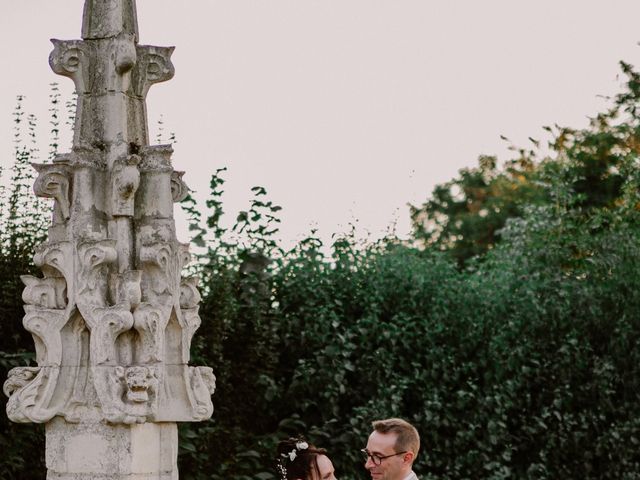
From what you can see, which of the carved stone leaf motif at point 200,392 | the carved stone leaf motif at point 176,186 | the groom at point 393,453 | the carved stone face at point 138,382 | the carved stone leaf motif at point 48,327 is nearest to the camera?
the groom at point 393,453

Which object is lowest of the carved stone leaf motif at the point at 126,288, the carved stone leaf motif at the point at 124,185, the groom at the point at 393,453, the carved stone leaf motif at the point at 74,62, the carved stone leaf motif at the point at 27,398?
the groom at the point at 393,453

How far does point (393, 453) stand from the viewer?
17.1 feet

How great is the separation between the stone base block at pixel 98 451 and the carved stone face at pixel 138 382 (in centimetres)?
14

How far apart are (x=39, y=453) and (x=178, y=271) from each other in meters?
3.13

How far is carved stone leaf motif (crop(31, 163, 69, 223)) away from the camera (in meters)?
5.73

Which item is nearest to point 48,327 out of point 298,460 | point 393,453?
point 298,460

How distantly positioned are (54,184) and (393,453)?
1.91m

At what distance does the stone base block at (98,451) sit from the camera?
18.4 ft

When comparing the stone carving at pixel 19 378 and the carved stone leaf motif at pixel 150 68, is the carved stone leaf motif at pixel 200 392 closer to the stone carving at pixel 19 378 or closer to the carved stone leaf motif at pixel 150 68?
the stone carving at pixel 19 378

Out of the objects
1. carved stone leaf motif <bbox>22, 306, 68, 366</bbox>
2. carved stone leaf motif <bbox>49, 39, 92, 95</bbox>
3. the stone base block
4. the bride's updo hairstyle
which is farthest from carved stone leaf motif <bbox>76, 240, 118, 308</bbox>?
the bride's updo hairstyle

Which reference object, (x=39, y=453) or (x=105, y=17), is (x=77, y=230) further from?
(x=39, y=453)

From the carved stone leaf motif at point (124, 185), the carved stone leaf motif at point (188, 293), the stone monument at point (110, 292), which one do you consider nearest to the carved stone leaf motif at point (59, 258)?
the stone monument at point (110, 292)

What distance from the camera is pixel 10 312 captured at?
8766 millimetres

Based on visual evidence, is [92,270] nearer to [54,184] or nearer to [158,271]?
[158,271]
